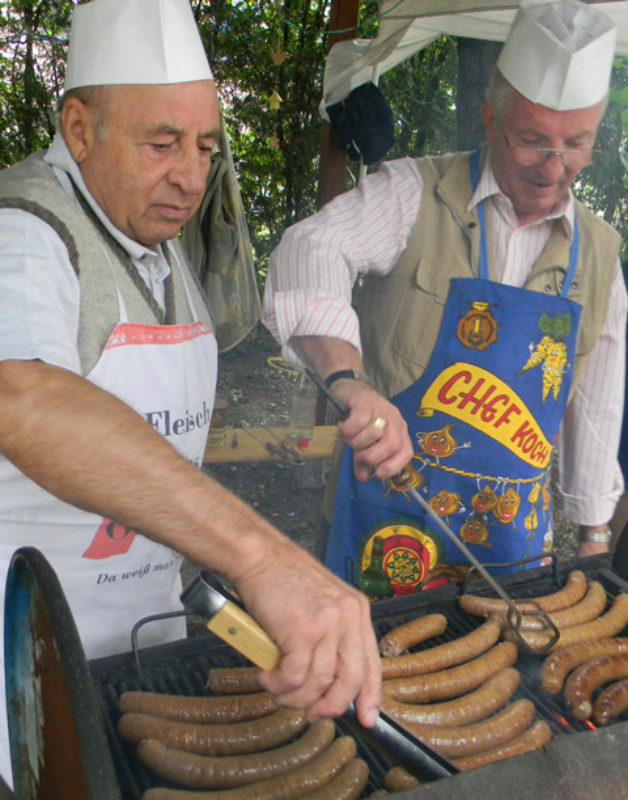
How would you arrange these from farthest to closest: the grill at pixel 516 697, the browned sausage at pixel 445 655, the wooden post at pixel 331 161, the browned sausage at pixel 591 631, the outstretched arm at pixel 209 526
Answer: the wooden post at pixel 331 161, the browned sausage at pixel 591 631, the browned sausage at pixel 445 655, the grill at pixel 516 697, the outstretched arm at pixel 209 526

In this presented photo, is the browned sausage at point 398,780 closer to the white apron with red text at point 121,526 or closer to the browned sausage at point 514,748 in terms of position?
the browned sausage at point 514,748

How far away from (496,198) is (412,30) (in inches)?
108

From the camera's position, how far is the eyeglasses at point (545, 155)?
2219 mm

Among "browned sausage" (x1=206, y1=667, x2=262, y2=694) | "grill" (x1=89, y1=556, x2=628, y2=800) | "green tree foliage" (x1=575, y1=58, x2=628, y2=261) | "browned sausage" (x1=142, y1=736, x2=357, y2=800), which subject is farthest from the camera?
"green tree foliage" (x1=575, y1=58, x2=628, y2=261)

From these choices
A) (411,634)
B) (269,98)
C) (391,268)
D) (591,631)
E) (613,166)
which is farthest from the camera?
(269,98)

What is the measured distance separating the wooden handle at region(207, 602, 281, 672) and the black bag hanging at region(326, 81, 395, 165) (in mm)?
4710

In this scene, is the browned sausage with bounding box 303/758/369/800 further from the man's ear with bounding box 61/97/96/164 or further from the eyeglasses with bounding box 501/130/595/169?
the eyeglasses with bounding box 501/130/595/169

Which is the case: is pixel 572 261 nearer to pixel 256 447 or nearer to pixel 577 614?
pixel 577 614

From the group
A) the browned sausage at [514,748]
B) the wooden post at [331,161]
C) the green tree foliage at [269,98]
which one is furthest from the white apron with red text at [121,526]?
the green tree foliage at [269,98]

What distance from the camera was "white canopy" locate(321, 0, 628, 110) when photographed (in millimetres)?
3484

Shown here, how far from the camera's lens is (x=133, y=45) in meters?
1.81

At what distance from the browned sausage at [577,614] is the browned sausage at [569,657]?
0.08 metres

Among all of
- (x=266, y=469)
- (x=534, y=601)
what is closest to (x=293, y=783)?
(x=534, y=601)

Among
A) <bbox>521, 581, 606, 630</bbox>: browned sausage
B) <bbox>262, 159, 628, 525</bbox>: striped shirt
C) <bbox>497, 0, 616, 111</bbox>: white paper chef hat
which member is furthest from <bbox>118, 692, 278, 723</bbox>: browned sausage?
<bbox>497, 0, 616, 111</bbox>: white paper chef hat
